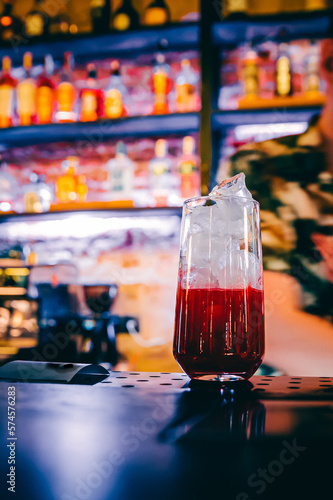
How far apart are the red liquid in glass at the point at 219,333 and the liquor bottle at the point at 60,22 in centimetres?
210

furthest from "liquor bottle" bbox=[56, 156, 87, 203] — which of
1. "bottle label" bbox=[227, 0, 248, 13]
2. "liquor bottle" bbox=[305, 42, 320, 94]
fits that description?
"liquor bottle" bbox=[305, 42, 320, 94]

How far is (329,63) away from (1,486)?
196 centimetres

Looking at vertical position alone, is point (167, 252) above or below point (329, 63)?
below

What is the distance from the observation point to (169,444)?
30 centimetres

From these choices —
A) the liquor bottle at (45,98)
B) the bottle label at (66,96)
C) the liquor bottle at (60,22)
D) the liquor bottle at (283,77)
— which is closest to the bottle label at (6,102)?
the liquor bottle at (45,98)

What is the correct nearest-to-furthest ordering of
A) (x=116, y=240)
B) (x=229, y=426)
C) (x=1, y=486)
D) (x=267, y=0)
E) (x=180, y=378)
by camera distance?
1. (x=1, y=486)
2. (x=229, y=426)
3. (x=180, y=378)
4. (x=267, y=0)
5. (x=116, y=240)

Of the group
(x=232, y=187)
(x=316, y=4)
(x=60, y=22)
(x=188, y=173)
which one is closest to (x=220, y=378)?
(x=232, y=187)

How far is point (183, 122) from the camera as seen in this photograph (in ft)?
6.61

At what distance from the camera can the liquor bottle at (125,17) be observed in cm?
221

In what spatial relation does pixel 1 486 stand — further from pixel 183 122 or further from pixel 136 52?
pixel 136 52

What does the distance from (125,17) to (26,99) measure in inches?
24.2

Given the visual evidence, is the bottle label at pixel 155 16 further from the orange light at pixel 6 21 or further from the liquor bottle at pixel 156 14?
the orange light at pixel 6 21

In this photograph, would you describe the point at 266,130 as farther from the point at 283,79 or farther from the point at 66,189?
the point at 66,189

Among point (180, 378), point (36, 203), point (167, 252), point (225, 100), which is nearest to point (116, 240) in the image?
point (167, 252)
